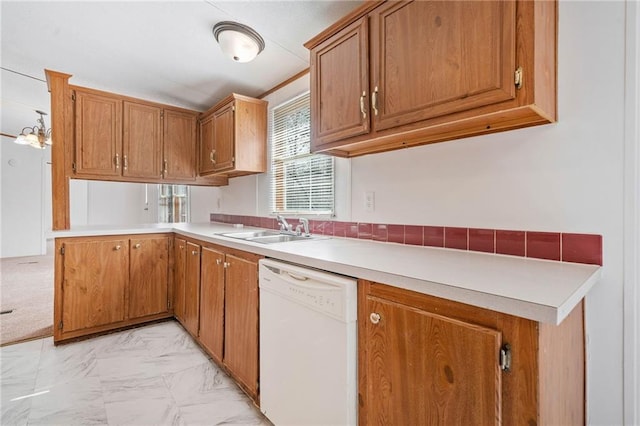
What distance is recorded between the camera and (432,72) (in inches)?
46.8

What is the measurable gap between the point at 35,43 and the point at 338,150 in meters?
2.36

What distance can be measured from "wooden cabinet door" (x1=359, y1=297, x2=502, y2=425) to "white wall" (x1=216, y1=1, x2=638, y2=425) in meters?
0.63

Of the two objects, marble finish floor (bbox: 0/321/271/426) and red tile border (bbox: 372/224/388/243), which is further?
red tile border (bbox: 372/224/388/243)

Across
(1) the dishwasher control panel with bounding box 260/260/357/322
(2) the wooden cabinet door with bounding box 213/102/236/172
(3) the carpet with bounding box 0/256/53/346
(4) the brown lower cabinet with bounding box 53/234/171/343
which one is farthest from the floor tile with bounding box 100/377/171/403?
(2) the wooden cabinet door with bounding box 213/102/236/172

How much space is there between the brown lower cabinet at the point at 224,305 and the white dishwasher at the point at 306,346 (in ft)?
0.44

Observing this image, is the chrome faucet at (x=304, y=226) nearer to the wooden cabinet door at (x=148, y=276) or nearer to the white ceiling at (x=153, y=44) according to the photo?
the white ceiling at (x=153, y=44)

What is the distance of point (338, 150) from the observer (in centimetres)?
183

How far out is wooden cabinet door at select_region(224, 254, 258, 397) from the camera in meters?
1.65

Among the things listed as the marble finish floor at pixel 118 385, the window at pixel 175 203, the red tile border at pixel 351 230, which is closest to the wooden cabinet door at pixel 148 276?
the marble finish floor at pixel 118 385

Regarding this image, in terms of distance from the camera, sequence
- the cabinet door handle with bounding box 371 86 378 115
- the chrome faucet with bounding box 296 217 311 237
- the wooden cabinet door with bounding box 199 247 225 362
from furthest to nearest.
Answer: the chrome faucet with bounding box 296 217 311 237, the wooden cabinet door with bounding box 199 247 225 362, the cabinet door handle with bounding box 371 86 378 115

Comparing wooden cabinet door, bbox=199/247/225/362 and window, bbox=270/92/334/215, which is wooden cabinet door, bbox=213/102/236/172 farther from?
wooden cabinet door, bbox=199/247/225/362

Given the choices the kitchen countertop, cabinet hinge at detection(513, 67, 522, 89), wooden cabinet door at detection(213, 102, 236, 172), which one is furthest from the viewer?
wooden cabinet door at detection(213, 102, 236, 172)

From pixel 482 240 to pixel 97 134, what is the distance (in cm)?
328

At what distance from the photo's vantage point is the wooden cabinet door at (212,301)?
1994 millimetres
